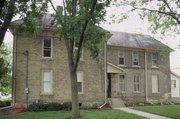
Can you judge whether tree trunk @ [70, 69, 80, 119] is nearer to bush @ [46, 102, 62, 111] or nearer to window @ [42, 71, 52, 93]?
bush @ [46, 102, 62, 111]

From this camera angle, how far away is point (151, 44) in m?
28.1

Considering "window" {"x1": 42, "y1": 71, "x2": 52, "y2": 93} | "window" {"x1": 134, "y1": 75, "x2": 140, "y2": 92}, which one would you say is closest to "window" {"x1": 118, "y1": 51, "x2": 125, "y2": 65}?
"window" {"x1": 134, "y1": 75, "x2": 140, "y2": 92}

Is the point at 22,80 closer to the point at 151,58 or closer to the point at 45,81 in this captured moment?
the point at 45,81

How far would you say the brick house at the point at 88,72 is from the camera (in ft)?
61.7

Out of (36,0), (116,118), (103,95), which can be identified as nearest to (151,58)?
(103,95)

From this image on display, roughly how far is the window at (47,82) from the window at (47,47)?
1625 millimetres

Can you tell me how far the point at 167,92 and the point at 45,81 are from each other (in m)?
16.4

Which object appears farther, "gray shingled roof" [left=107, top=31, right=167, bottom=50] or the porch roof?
"gray shingled roof" [left=107, top=31, right=167, bottom=50]

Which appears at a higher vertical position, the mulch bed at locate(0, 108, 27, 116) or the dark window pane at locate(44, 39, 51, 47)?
the dark window pane at locate(44, 39, 51, 47)

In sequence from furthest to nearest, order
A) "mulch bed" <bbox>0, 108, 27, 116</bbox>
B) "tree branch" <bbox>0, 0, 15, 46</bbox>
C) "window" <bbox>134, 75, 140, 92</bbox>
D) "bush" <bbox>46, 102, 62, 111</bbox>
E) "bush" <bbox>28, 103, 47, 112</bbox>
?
"window" <bbox>134, 75, 140, 92</bbox>, "bush" <bbox>46, 102, 62, 111</bbox>, "bush" <bbox>28, 103, 47, 112</bbox>, "mulch bed" <bbox>0, 108, 27, 116</bbox>, "tree branch" <bbox>0, 0, 15, 46</bbox>

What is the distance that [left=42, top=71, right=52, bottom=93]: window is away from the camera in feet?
63.4

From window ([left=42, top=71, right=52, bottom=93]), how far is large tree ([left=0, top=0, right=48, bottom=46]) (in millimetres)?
7619

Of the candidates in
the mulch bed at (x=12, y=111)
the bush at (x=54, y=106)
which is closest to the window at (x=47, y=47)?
the bush at (x=54, y=106)

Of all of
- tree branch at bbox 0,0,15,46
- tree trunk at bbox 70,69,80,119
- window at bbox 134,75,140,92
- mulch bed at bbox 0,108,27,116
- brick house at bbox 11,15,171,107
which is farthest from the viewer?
window at bbox 134,75,140,92
